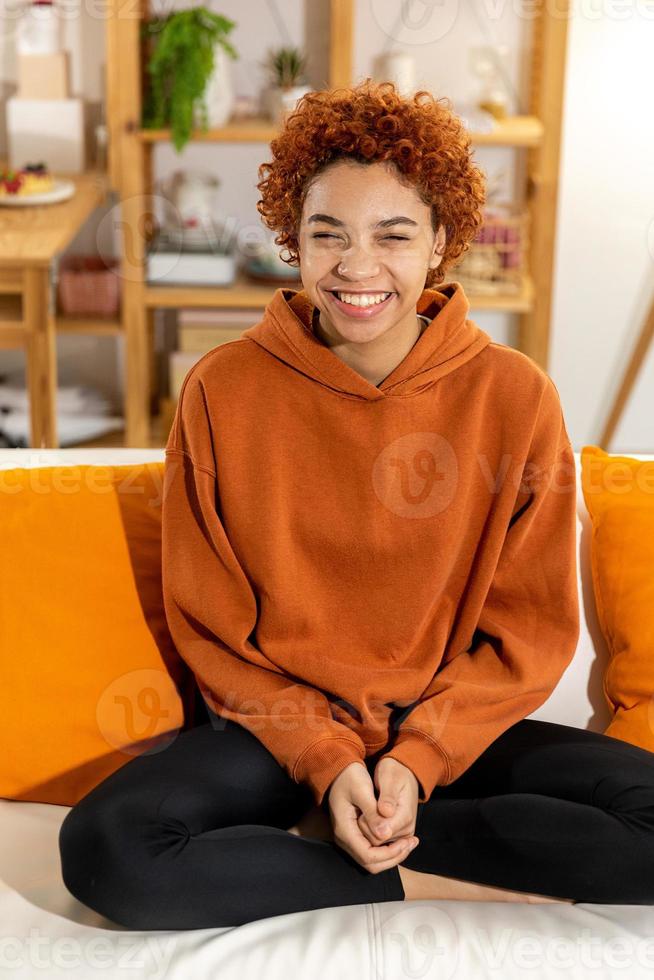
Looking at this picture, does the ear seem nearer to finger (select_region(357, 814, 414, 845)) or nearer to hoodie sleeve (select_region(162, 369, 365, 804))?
hoodie sleeve (select_region(162, 369, 365, 804))

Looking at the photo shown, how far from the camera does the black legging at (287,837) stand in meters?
1.28

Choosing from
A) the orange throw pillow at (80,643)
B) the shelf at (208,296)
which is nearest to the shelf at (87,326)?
→ the shelf at (208,296)

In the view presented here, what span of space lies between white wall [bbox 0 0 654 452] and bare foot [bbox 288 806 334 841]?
2.36 meters

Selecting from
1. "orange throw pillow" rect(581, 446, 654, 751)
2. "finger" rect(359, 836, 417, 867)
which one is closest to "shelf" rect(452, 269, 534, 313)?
"orange throw pillow" rect(581, 446, 654, 751)

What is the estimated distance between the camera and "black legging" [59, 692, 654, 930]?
4.21 ft

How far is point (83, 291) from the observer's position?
340 centimetres

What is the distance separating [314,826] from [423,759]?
6.2 inches

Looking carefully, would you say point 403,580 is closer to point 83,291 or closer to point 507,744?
point 507,744

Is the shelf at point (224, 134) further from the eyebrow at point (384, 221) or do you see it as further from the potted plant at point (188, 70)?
the eyebrow at point (384, 221)

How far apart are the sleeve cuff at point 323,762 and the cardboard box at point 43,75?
249 cm

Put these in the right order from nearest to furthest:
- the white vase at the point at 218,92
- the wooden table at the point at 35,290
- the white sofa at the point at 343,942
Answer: the white sofa at the point at 343,942 → the wooden table at the point at 35,290 → the white vase at the point at 218,92

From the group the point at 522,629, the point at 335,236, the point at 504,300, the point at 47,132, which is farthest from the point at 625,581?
the point at 47,132

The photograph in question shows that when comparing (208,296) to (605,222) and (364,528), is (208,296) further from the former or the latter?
(364,528)

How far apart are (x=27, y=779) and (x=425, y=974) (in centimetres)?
53
